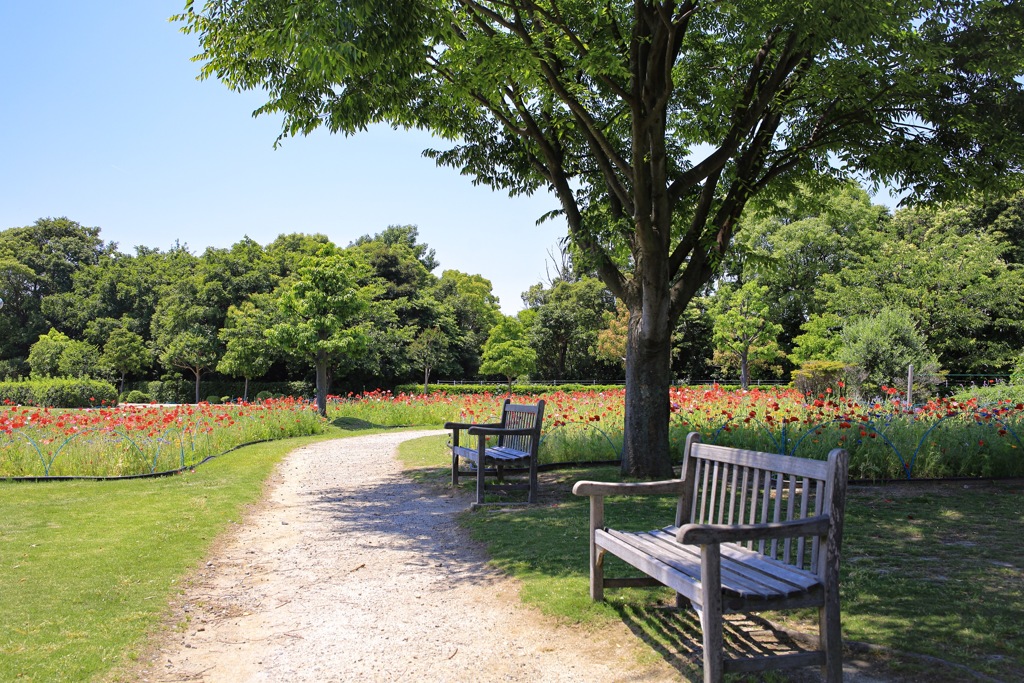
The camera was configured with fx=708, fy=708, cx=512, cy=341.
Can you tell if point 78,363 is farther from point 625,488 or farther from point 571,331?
point 625,488

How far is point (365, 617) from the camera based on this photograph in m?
4.49

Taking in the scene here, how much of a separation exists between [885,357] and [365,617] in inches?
683

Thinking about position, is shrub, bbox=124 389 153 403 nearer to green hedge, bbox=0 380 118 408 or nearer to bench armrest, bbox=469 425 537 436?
green hedge, bbox=0 380 118 408

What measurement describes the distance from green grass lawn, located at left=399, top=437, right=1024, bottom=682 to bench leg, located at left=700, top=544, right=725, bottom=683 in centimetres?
69

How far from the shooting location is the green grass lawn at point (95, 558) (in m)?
3.79

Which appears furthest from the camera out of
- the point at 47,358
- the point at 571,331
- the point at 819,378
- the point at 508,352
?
the point at 571,331

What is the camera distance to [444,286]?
161ft

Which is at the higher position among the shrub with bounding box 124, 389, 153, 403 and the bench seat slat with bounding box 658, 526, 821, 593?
the bench seat slat with bounding box 658, 526, 821, 593

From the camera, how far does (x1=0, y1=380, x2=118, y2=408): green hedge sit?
3023cm

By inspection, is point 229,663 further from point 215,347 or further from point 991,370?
point 215,347

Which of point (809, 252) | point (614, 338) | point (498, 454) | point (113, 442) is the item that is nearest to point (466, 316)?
point (614, 338)

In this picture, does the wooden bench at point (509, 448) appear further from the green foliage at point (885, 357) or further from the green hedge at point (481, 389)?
the green hedge at point (481, 389)

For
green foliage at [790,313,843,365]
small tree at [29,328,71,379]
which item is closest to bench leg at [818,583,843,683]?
green foliage at [790,313,843,365]

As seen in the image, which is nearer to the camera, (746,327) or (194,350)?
(746,327)
